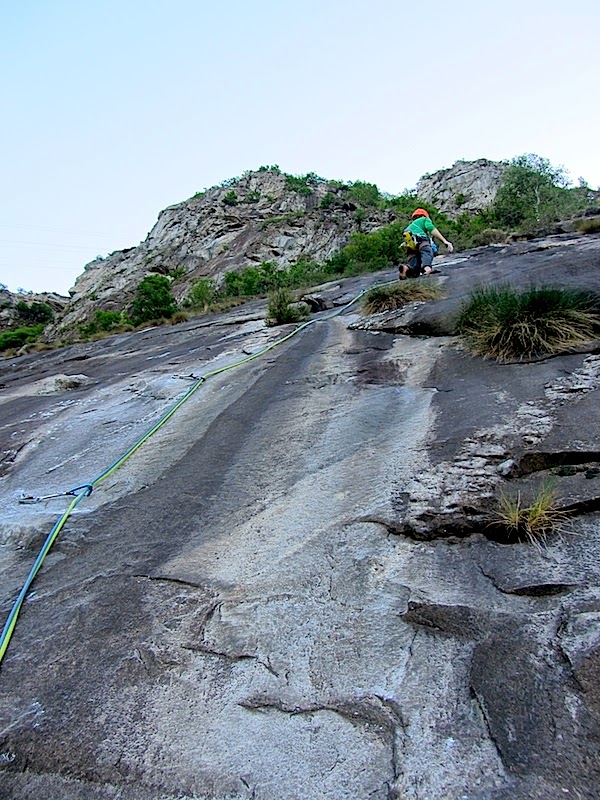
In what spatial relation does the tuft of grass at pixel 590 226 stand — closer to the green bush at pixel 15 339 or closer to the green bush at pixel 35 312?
the green bush at pixel 15 339

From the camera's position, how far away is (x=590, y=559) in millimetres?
2457

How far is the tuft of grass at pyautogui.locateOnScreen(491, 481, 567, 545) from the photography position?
8.88 feet

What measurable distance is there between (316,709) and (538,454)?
6.88 ft

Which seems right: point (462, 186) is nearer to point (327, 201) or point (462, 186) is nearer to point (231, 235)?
point (327, 201)

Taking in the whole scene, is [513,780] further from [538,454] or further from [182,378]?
[182,378]

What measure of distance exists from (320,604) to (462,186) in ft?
199

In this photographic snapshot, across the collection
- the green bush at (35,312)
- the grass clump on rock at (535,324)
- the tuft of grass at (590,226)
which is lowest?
the grass clump on rock at (535,324)

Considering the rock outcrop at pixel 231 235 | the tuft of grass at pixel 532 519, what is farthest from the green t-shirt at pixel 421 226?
the rock outcrop at pixel 231 235

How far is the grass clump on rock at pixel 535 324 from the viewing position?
498 centimetres

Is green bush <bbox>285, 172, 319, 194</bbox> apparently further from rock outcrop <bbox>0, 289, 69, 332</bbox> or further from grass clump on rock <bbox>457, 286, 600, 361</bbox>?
grass clump on rock <bbox>457, 286, 600, 361</bbox>

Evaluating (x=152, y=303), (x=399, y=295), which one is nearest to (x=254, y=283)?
(x=152, y=303)

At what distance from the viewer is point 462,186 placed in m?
55.9

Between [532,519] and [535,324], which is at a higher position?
[535,324]

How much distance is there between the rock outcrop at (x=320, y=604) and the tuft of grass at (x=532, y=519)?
0.06 meters
